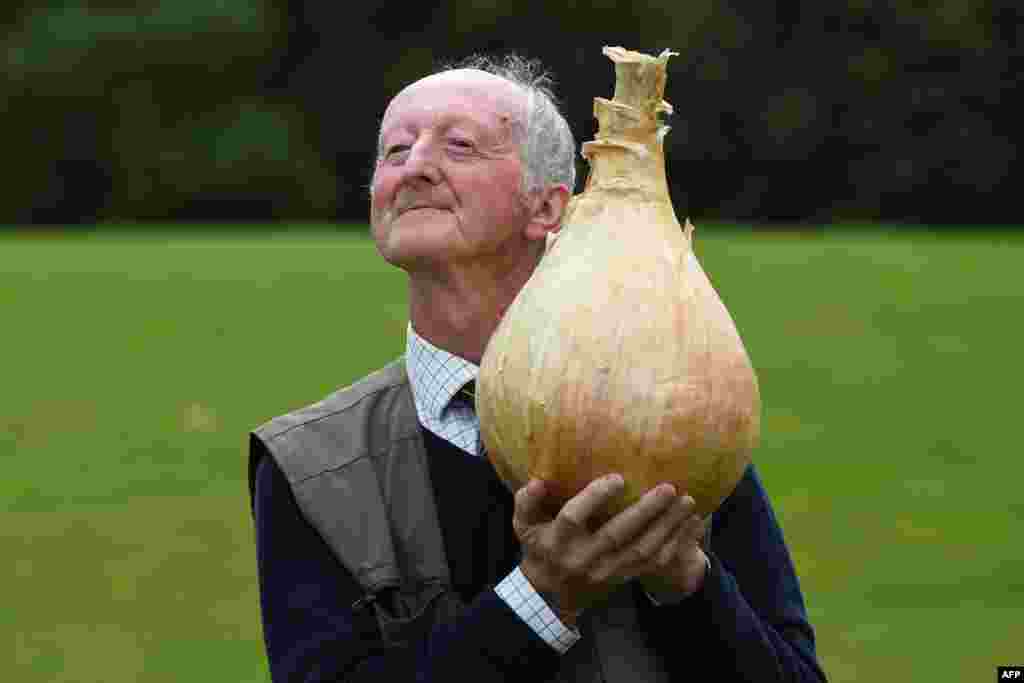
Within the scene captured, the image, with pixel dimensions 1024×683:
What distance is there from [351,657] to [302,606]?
0.12 m

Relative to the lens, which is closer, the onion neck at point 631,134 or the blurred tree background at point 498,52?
the onion neck at point 631,134

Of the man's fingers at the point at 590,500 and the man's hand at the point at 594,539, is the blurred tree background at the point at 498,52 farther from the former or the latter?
the man's fingers at the point at 590,500

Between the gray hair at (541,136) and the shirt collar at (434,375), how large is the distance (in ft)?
1.02

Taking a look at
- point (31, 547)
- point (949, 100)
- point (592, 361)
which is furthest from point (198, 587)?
point (949, 100)

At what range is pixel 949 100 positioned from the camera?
35.0 meters

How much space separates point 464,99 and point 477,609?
2.82 feet

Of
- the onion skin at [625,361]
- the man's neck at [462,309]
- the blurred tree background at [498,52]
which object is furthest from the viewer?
the blurred tree background at [498,52]

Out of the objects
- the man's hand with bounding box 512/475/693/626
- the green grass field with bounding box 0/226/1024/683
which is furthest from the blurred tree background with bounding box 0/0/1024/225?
the man's hand with bounding box 512/475/693/626

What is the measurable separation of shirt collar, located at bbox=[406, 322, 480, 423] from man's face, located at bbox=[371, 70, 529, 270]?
17cm

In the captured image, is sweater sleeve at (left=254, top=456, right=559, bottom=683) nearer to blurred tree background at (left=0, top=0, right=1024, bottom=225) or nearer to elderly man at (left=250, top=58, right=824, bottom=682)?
elderly man at (left=250, top=58, right=824, bottom=682)

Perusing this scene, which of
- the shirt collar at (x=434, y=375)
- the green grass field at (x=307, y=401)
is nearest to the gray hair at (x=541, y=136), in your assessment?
the shirt collar at (x=434, y=375)

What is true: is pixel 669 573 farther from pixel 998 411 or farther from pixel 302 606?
pixel 998 411

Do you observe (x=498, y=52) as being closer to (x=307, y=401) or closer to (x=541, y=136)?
(x=307, y=401)

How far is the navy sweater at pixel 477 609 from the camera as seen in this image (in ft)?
9.47
